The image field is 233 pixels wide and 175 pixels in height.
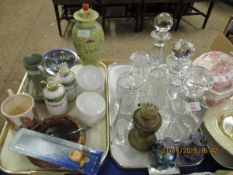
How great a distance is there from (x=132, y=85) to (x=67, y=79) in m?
0.21

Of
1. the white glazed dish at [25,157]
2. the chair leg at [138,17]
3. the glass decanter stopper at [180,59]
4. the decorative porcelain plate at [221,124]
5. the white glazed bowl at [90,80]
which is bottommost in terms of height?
the chair leg at [138,17]

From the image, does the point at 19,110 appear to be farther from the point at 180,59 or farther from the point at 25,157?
the point at 180,59

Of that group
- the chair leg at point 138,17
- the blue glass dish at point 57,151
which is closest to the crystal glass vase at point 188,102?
the blue glass dish at point 57,151

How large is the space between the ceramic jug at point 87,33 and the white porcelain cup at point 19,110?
0.26 meters

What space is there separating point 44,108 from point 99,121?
211 mm

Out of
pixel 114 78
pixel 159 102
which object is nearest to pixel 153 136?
pixel 159 102

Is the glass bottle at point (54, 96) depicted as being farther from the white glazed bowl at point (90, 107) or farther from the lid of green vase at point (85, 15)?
the lid of green vase at point (85, 15)

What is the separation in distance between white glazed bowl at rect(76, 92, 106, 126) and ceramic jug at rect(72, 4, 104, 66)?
17 centimetres

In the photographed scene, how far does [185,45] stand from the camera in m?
0.72

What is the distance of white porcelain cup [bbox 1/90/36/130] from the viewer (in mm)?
618

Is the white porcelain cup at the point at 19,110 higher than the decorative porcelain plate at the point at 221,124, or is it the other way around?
the white porcelain cup at the point at 19,110

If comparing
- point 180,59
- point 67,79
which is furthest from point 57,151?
point 180,59

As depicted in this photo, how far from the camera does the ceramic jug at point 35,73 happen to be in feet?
2.26
